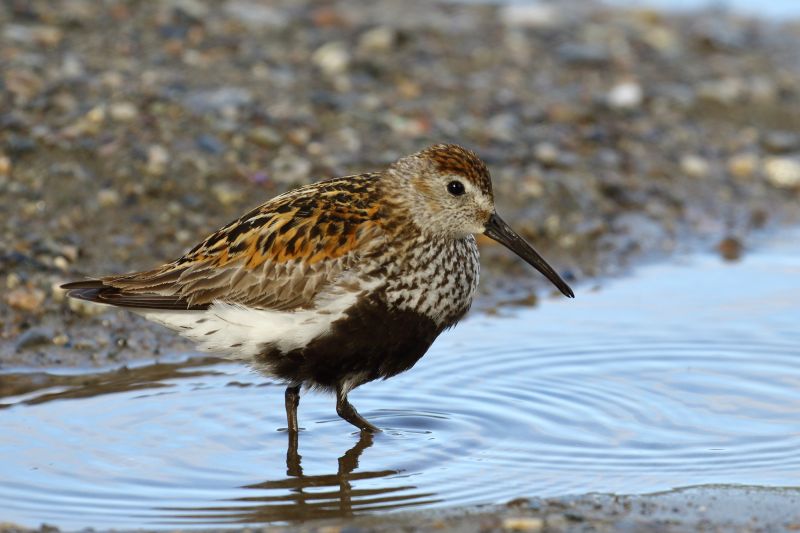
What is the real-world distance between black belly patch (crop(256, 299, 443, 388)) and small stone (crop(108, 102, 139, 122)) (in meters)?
4.66

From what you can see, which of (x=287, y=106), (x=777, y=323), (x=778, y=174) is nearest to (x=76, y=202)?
(x=287, y=106)

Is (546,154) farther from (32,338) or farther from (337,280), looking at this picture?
(32,338)

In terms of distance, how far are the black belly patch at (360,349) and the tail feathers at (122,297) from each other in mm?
651

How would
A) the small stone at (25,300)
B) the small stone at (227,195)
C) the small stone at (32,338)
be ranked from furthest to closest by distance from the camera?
1. the small stone at (227,195)
2. the small stone at (25,300)
3. the small stone at (32,338)

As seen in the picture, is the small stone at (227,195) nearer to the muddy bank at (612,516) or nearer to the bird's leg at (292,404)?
the bird's leg at (292,404)

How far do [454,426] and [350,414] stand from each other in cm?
67

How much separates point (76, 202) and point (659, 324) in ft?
16.2

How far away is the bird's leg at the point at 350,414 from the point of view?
8.05 m

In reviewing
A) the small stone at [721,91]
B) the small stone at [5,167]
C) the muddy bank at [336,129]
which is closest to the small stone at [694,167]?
the muddy bank at [336,129]

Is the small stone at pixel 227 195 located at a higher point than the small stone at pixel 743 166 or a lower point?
lower

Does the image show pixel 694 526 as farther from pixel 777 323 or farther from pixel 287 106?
pixel 287 106

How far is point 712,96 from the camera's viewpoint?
1455 cm

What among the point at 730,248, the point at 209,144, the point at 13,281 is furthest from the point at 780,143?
the point at 13,281

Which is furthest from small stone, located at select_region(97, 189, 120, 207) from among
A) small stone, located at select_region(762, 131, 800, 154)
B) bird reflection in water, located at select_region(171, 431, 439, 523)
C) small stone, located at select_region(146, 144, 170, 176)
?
small stone, located at select_region(762, 131, 800, 154)
